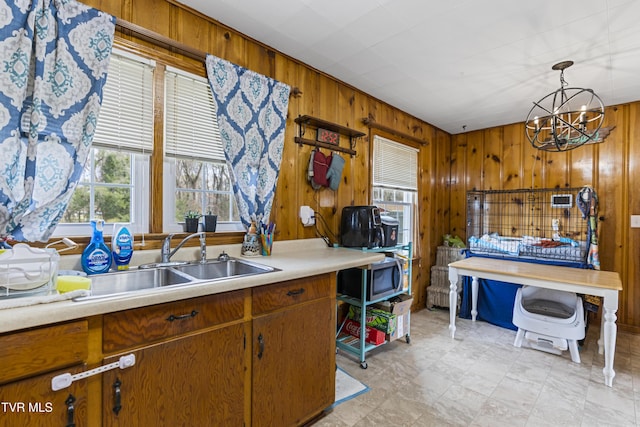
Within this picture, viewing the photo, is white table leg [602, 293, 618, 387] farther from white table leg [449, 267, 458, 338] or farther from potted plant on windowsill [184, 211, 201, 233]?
potted plant on windowsill [184, 211, 201, 233]

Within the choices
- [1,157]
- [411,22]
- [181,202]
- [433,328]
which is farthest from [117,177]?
[433,328]

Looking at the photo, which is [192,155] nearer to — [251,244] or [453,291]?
[251,244]

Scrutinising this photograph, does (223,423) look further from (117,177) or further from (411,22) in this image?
(411,22)

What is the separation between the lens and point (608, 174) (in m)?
3.31

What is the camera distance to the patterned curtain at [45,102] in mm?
1240

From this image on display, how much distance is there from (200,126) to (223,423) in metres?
1.63

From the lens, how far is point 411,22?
1.93 metres

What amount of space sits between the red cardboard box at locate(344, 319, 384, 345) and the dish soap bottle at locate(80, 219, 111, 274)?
1.86 metres

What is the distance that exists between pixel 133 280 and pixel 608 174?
14.8 feet

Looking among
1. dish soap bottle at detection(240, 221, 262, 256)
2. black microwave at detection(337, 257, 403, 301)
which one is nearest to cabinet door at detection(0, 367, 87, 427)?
dish soap bottle at detection(240, 221, 262, 256)

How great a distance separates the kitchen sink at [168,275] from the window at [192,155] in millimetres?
311

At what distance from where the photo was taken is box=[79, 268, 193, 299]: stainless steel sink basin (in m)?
1.41

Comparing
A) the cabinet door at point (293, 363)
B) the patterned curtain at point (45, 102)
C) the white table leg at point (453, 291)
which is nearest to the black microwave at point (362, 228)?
the cabinet door at point (293, 363)

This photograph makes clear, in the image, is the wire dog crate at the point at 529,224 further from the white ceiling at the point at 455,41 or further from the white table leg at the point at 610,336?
the white ceiling at the point at 455,41
